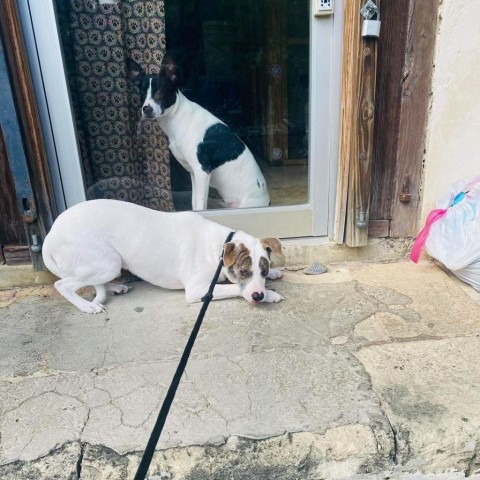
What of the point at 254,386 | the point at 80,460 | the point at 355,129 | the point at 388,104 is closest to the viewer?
the point at 80,460

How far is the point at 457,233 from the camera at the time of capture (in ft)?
9.53

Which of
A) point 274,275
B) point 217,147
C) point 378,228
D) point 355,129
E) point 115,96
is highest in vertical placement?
point 115,96

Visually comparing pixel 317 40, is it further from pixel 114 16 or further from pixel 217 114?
pixel 114 16

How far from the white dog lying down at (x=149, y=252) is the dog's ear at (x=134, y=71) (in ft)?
3.23

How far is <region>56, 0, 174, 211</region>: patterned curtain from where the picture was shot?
2.96 metres

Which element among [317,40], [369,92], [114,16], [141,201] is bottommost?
[141,201]

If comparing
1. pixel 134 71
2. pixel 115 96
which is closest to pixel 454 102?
pixel 134 71

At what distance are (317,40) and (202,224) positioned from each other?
4.58 feet

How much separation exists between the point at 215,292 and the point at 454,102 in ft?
6.60

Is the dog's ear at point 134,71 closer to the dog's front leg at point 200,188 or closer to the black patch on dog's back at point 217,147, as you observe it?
the black patch on dog's back at point 217,147

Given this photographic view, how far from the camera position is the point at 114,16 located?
3.01m

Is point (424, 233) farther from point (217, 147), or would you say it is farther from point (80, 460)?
point (80, 460)

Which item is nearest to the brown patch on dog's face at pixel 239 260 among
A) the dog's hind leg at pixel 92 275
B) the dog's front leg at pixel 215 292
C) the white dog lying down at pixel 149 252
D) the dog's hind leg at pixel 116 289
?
the white dog lying down at pixel 149 252

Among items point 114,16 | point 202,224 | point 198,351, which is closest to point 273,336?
point 198,351
